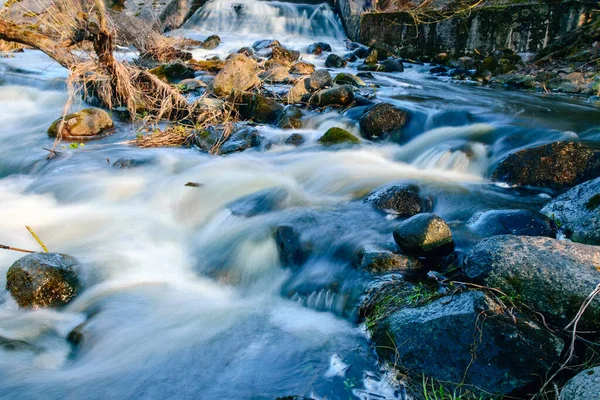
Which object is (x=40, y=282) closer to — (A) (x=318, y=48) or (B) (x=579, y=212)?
(B) (x=579, y=212)

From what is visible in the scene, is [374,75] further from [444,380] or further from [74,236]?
[444,380]

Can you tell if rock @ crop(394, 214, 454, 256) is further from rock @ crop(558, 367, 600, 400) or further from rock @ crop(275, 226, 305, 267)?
rock @ crop(558, 367, 600, 400)

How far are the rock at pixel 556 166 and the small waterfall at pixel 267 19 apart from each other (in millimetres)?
14760

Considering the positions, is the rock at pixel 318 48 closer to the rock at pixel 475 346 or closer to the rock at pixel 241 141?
the rock at pixel 241 141

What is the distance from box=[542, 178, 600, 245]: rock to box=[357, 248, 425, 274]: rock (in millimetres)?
1273

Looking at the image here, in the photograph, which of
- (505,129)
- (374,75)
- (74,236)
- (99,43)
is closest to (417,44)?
(374,75)

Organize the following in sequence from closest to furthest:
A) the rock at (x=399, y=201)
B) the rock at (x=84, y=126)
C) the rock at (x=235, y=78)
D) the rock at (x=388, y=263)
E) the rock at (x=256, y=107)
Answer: the rock at (x=388, y=263) < the rock at (x=399, y=201) < the rock at (x=84, y=126) < the rock at (x=256, y=107) < the rock at (x=235, y=78)

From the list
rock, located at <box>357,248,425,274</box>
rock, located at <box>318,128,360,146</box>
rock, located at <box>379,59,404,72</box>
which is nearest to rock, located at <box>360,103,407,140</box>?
rock, located at <box>318,128,360,146</box>

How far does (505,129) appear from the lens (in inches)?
261

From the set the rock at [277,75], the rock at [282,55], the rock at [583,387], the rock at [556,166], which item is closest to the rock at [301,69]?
the rock at [277,75]

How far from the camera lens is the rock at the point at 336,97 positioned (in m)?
8.32

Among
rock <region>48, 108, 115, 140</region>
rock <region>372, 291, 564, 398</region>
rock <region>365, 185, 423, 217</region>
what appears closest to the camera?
rock <region>372, 291, 564, 398</region>

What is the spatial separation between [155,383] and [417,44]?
45.8 feet

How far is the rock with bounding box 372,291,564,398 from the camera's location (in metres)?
2.34
